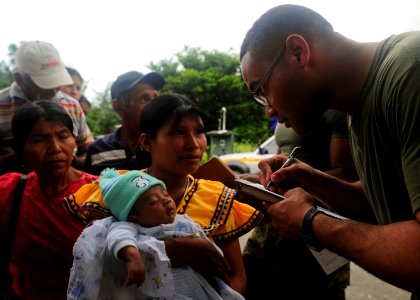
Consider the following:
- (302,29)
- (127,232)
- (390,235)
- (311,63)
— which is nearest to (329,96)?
(311,63)

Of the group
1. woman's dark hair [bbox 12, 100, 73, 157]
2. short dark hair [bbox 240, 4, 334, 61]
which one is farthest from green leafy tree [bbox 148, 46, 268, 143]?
short dark hair [bbox 240, 4, 334, 61]

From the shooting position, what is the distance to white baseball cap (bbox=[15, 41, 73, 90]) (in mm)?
3082

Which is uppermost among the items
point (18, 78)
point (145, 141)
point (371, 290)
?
point (18, 78)

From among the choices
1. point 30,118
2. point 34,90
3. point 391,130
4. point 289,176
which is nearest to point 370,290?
point 289,176

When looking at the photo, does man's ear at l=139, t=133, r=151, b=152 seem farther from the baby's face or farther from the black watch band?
the black watch band

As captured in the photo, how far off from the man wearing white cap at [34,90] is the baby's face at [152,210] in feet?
5.38

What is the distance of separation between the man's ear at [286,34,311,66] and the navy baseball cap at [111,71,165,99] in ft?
5.78

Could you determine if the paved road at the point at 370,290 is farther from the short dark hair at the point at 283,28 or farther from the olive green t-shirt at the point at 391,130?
the short dark hair at the point at 283,28

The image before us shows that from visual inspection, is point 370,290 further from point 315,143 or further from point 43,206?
point 43,206

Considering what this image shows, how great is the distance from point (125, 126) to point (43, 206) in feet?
3.48

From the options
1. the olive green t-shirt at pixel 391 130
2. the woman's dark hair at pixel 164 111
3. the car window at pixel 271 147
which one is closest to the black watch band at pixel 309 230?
the olive green t-shirt at pixel 391 130

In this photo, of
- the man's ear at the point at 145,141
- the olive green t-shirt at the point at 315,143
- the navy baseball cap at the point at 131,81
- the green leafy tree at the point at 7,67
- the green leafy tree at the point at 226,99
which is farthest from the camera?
the green leafy tree at the point at 7,67

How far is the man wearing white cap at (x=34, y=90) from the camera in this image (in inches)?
112

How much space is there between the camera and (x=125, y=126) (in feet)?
9.98
